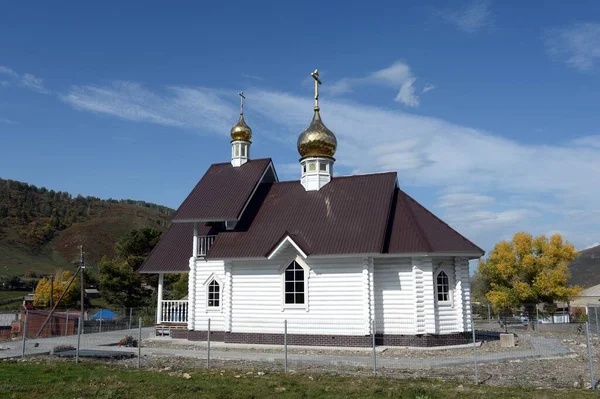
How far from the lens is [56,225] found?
121 metres

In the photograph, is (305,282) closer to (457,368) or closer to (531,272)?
(457,368)

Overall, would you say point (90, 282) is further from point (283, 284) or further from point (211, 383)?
point (211, 383)

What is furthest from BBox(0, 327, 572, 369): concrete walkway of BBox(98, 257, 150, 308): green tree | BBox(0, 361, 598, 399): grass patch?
BBox(98, 257, 150, 308): green tree

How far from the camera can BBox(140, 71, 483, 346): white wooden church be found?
18.4 meters

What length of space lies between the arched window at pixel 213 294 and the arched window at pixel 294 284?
11.0 ft

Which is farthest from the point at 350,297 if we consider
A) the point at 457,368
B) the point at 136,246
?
the point at 136,246

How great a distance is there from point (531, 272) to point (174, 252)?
2016 centimetres

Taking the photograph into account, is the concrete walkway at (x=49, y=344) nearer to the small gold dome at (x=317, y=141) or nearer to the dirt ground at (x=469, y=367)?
the dirt ground at (x=469, y=367)

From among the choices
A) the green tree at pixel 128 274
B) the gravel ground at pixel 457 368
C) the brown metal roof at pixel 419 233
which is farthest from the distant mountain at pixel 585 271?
the gravel ground at pixel 457 368

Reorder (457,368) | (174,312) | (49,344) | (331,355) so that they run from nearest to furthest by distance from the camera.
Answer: (457,368) → (331,355) → (49,344) → (174,312)

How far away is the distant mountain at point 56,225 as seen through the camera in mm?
100188

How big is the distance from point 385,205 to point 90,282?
6551 cm

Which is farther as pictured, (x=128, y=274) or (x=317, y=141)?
(x=128, y=274)

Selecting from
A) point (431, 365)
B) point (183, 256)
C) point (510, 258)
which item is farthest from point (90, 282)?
point (431, 365)
